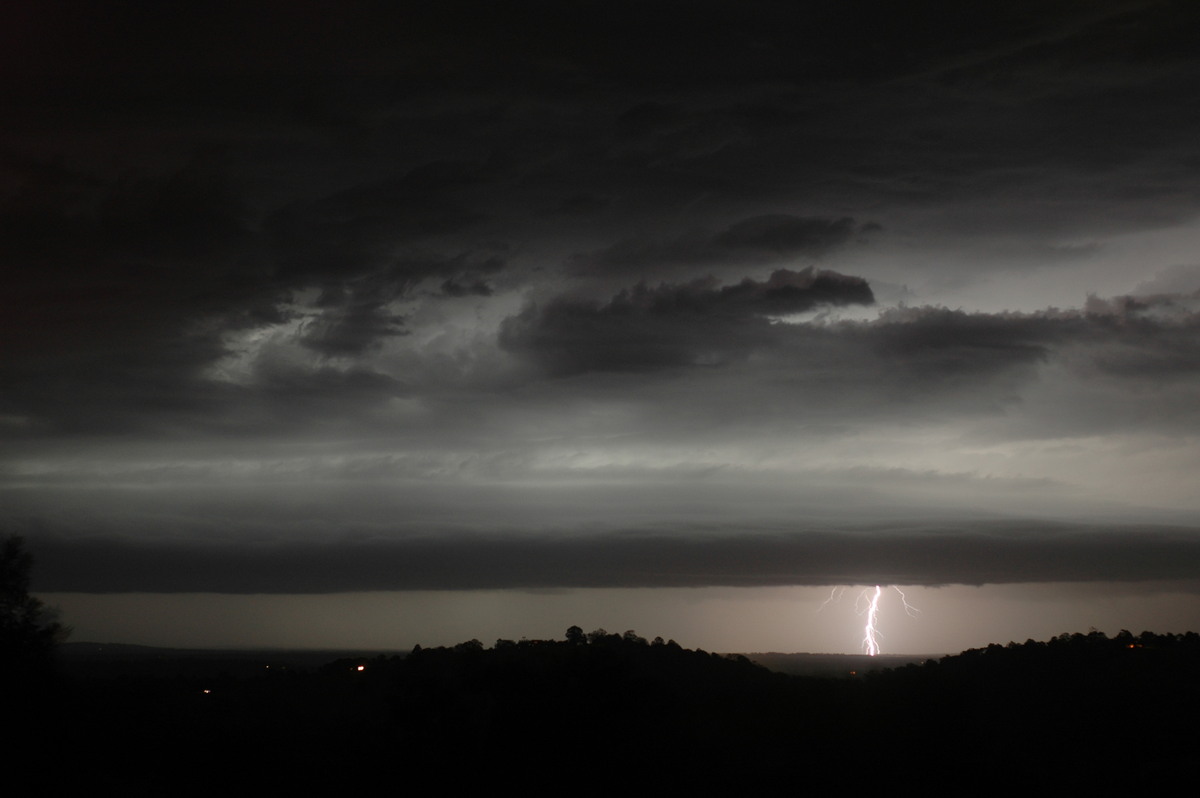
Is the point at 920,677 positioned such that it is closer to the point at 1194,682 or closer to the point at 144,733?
the point at 1194,682

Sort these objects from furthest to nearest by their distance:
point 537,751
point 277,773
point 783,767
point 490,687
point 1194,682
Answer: point 1194,682 → point 783,767 → point 490,687 → point 537,751 → point 277,773

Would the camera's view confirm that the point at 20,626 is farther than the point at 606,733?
No

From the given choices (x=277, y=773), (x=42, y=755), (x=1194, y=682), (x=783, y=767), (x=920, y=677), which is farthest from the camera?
(x=920, y=677)

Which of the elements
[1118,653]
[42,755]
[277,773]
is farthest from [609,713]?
[1118,653]

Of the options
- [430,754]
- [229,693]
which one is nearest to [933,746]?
[430,754]

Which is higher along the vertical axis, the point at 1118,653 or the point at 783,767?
the point at 1118,653

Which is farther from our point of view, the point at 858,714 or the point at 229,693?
the point at 229,693
